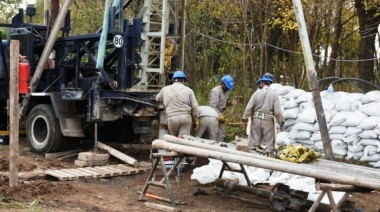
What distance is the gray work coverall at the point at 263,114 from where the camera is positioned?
998 centimetres

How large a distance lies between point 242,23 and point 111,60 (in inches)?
257

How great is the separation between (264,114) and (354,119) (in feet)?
6.98

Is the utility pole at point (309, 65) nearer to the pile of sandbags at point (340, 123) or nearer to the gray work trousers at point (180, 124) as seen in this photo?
the pile of sandbags at point (340, 123)

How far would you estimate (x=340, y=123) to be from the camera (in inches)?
454

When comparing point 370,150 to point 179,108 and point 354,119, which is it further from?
point 179,108

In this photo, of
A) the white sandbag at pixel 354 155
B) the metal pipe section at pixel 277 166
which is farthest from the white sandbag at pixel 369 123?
the metal pipe section at pixel 277 166

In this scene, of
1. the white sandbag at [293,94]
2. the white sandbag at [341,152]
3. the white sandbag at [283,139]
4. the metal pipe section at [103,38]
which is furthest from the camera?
the white sandbag at [293,94]

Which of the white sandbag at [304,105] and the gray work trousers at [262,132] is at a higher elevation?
the white sandbag at [304,105]

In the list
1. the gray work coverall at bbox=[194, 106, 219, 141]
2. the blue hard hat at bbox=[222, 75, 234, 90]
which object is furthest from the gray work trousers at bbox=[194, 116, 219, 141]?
the blue hard hat at bbox=[222, 75, 234, 90]

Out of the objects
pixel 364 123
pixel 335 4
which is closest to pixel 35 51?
pixel 364 123

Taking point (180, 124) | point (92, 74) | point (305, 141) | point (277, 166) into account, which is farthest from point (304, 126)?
point (277, 166)

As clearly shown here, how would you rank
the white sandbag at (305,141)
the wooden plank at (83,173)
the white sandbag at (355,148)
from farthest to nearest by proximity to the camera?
1. the white sandbag at (305,141)
2. the white sandbag at (355,148)
3. the wooden plank at (83,173)

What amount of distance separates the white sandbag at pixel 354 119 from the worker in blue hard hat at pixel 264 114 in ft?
6.07

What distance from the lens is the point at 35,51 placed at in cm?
1255
